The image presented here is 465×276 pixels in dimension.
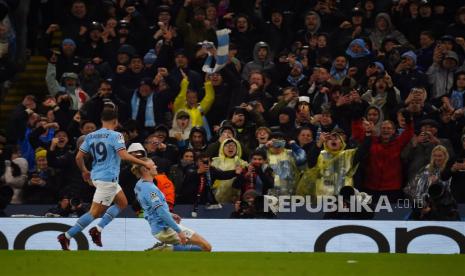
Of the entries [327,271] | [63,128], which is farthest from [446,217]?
[63,128]

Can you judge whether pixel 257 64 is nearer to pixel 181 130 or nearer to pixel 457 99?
pixel 181 130

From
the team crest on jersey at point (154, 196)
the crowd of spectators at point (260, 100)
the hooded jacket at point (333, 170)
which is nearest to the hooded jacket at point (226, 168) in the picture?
the crowd of spectators at point (260, 100)

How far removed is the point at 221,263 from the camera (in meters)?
13.0

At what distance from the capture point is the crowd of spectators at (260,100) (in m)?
17.1

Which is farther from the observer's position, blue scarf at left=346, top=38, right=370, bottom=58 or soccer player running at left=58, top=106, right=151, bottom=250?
blue scarf at left=346, top=38, right=370, bottom=58

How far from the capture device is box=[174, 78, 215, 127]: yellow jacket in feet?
62.2

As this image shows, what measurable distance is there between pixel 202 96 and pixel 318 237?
12.7 feet

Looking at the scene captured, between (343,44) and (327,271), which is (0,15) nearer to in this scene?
(343,44)

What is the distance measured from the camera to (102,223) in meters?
14.9

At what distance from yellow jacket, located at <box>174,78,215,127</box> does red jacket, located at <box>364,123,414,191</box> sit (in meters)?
3.27

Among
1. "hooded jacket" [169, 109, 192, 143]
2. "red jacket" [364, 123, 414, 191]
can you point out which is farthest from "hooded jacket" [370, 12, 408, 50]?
"hooded jacket" [169, 109, 192, 143]

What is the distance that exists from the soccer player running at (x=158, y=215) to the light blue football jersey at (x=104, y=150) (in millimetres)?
315

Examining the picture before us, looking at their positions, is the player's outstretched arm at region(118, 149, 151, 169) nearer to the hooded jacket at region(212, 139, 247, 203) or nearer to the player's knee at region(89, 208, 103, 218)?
the player's knee at region(89, 208, 103, 218)

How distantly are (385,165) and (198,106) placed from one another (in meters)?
3.63
